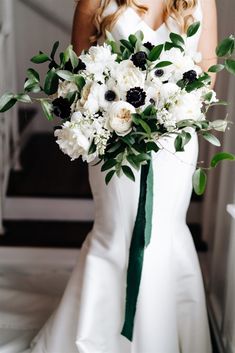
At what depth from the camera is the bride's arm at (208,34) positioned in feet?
5.38

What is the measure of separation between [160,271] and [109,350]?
39 centimetres

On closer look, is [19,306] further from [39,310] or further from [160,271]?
[160,271]

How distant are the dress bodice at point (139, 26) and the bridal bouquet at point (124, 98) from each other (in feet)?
0.56

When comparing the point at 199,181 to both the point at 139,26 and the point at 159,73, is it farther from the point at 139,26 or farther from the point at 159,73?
the point at 139,26

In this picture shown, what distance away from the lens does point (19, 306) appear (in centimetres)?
241

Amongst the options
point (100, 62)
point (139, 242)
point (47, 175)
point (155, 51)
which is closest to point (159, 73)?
point (155, 51)

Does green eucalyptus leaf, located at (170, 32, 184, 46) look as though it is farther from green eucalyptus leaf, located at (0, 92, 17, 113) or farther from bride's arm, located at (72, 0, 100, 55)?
green eucalyptus leaf, located at (0, 92, 17, 113)

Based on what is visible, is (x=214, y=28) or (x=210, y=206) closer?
(x=214, y=28)

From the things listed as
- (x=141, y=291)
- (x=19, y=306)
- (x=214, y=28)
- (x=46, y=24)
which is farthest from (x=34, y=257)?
(x=46, y=24)

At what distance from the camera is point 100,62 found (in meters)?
1.35

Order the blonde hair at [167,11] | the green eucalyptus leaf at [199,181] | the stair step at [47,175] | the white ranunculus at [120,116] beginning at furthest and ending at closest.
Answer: the stair step at [47,175] < the blonde hair at [167,11] < the green eucalyptus leaf at [199,181] < the white ranunculus at [120,116]

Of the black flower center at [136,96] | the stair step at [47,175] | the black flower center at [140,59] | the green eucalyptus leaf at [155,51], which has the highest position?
the green eucalyptus leaf at [155,51]

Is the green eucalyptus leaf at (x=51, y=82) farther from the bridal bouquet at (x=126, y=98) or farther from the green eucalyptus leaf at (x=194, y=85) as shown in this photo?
the green eucalyptus leaf at (x=194, y=85)

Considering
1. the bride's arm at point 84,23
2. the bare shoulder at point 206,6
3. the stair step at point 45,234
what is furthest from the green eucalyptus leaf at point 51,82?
the stair step at point 45,234
